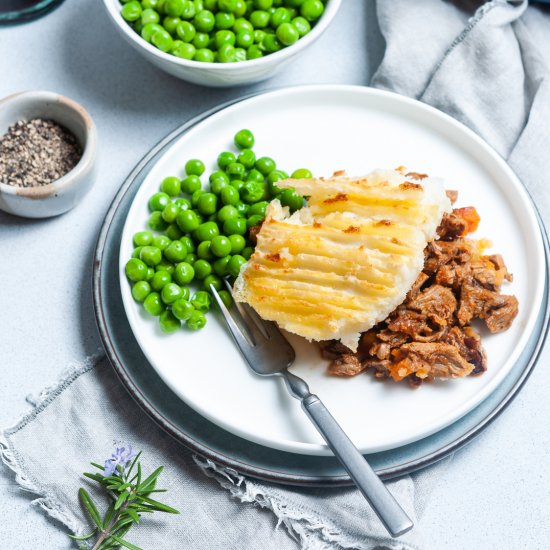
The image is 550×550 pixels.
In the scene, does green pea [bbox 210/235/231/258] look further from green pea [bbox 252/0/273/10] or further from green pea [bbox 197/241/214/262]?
green pea [bbox 252/0/273/10]

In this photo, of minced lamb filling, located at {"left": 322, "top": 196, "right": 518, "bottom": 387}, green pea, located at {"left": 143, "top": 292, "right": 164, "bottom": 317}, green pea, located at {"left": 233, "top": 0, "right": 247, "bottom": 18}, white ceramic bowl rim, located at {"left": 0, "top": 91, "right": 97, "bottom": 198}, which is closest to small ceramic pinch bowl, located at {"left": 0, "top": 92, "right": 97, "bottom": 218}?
white ceramic bowl rim, located at {"left": 0, "top": 91, "right": 97, "bottom": 198}

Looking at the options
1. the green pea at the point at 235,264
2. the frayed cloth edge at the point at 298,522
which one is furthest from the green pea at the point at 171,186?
the frayed cloth edge at the point at 298,522

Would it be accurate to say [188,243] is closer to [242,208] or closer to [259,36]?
[242,208]

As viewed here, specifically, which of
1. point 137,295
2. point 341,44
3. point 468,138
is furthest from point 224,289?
point 341,44

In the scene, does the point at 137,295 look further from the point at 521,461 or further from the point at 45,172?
the point at 521,461

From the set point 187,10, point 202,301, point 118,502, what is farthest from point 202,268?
point 187,10
